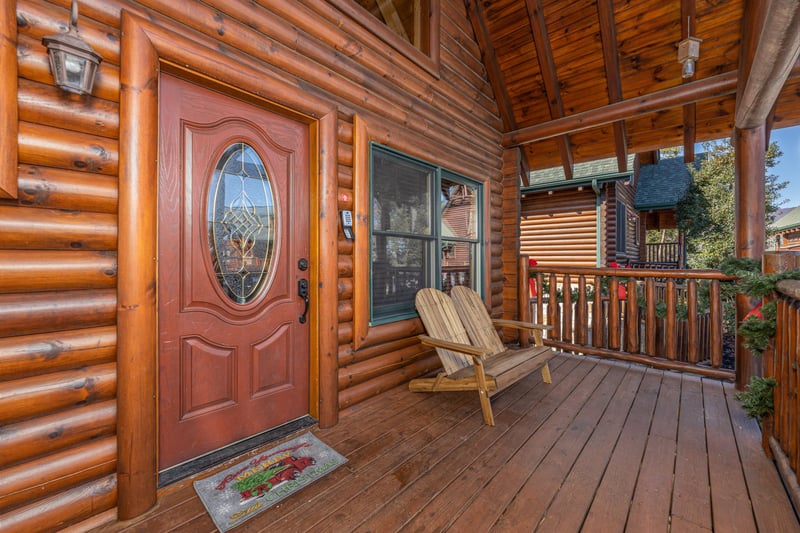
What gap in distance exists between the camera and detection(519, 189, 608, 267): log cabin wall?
27.1ft

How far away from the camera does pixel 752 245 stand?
2924 mm

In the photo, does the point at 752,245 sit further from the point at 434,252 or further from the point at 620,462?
the point at 434,252

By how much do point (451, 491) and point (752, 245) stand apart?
3372mm

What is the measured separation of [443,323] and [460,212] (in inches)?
79.0

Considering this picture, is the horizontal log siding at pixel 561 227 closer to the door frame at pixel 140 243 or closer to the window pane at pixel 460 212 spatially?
the window pane at pixel 460 212

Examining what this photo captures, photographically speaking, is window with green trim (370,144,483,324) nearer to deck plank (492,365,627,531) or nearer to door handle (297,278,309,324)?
door handle (297,278,309,324)

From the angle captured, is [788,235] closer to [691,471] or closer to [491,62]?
[491,62]

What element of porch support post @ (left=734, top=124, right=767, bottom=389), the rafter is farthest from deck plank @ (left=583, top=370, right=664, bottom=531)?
the rafter

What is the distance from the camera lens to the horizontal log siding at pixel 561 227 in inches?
326

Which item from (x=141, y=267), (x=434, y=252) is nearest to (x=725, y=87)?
(x=434, y=252)

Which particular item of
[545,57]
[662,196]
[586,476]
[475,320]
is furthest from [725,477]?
[662,196]

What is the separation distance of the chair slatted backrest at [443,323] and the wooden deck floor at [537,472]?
312 millimetres

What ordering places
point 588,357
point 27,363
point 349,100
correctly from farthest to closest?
point 588,357
point 349,100
point 27,363

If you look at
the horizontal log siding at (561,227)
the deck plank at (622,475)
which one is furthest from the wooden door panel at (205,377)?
the horizontal log siding at (561,227)
